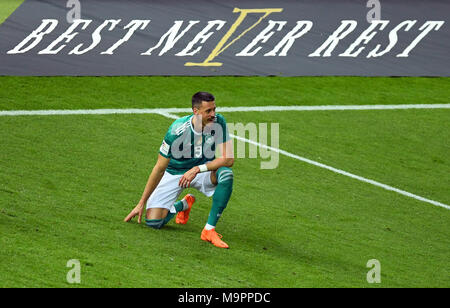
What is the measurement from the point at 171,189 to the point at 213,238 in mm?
760

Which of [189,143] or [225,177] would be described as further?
[189,143]

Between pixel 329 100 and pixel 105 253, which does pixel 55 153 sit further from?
pixel 329 100

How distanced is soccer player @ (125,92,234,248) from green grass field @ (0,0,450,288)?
9.2 inches

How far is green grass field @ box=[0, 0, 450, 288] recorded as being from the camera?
25.1 ft

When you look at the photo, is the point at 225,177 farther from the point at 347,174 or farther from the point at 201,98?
the point at 347,174

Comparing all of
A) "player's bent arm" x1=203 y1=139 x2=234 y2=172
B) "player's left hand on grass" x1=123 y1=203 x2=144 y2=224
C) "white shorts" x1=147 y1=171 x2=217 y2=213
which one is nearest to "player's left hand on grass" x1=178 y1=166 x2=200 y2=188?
"player's bent arm" x1=203 y1=139 x2=234 y2=172

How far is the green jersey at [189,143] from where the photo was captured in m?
8.41

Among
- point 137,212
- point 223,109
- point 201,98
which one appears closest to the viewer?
point 201,98

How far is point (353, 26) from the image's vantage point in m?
18.2

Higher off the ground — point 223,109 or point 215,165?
point 223,109

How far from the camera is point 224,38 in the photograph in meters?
17.3

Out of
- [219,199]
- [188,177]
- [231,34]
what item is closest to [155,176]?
[188,177]

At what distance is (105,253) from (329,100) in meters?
8.79

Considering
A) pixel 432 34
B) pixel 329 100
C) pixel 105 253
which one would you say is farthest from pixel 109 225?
pixel 432 34
